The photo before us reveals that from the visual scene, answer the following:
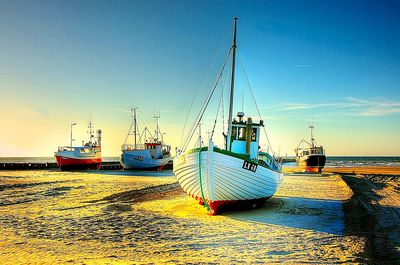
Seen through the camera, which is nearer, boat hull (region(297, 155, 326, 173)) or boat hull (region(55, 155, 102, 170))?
boat hull (region(297, 155, 326, 173))

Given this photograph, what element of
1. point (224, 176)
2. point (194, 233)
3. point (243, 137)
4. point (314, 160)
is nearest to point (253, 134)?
point (243, 137)

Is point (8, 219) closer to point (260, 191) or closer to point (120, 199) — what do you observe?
point (120, 199)

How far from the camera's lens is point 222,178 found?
13.7 metres

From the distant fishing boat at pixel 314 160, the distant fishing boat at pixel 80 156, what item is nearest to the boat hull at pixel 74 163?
the distant fishing boat at pixel 80 156

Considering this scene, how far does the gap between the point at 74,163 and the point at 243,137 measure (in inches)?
1942

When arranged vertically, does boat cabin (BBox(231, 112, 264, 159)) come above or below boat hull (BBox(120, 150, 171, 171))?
above

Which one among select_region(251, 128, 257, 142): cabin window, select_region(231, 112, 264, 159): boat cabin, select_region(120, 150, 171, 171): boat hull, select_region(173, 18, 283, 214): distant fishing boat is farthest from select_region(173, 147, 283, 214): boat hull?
select_region(120, 150, 171, 171): boat hull

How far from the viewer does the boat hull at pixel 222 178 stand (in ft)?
44.4

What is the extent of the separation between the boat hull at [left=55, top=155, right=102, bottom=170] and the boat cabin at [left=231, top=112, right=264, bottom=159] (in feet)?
159

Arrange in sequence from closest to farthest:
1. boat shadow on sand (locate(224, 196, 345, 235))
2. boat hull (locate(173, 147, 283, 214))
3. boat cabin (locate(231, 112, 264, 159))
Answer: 1. boat shadow on sand (locate(224, 196, 345, 235))
2. boat hull (locate(173, 147, 283, 214))
3. boat cabin (locate(231, 112, 264, 159))

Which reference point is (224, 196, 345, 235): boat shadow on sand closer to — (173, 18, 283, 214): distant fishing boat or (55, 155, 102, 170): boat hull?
(173, 18, 283, 214): distant fishing boat

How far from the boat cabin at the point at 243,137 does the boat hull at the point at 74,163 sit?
4852cm

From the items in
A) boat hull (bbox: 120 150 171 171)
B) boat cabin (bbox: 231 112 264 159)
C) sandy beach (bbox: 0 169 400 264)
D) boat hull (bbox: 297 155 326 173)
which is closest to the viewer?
sandy beach (bbox: 0 169 400 264)

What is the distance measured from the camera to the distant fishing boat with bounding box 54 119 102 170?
59.4 m
